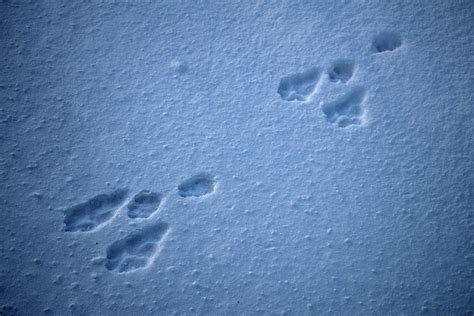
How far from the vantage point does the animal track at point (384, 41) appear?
56.1 inches

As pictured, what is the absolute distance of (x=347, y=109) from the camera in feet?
4.45

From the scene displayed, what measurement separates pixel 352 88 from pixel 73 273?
3.50ft

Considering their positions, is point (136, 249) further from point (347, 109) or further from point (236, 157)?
point (347, 109)

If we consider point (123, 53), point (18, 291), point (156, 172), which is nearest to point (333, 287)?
point (156, 172)

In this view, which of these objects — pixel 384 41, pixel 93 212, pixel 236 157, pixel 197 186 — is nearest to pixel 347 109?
A: pixel 384 41

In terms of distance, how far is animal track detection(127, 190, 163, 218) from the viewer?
4.09 ft

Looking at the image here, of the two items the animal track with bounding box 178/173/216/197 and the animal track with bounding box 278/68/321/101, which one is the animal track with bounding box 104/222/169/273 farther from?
the animal track with bounding box 278/68/321/101

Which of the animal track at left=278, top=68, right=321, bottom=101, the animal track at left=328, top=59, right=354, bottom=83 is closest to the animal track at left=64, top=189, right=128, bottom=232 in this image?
the animal track at left=278, top=68, right=321, bottom=101

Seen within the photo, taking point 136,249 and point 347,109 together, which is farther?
point 347,109

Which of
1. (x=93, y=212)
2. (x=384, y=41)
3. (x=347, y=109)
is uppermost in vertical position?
(x=384, y=41)

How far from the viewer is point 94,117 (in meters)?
1.36

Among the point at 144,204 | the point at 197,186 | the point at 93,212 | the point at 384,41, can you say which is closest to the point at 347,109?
the point at 384,41

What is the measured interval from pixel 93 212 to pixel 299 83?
0.81 meters

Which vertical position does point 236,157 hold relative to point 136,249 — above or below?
above
